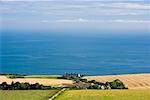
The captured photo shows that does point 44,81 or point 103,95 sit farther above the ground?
point 44,81

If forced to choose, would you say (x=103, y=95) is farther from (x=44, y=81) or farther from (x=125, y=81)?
(x=125, y=81)

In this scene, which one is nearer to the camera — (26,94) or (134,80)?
(26,94)

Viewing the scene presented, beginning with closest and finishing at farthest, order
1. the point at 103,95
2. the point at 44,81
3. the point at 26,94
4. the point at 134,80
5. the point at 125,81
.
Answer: the point at 103,95 < the point at 26,94 < the point at 44,81 < the point at 125,81 < the point at 134,80

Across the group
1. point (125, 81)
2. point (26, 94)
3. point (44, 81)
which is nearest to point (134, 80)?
point (125, 81)

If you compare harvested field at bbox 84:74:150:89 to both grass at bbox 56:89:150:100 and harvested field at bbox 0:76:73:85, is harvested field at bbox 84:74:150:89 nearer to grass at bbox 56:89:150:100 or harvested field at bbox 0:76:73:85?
harvested field at bbox 0:76:73:85

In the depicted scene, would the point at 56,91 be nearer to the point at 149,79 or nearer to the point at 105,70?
the point at 149,79

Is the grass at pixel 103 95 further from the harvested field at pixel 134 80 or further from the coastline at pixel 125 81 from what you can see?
the harvested field at pixel 134 80
